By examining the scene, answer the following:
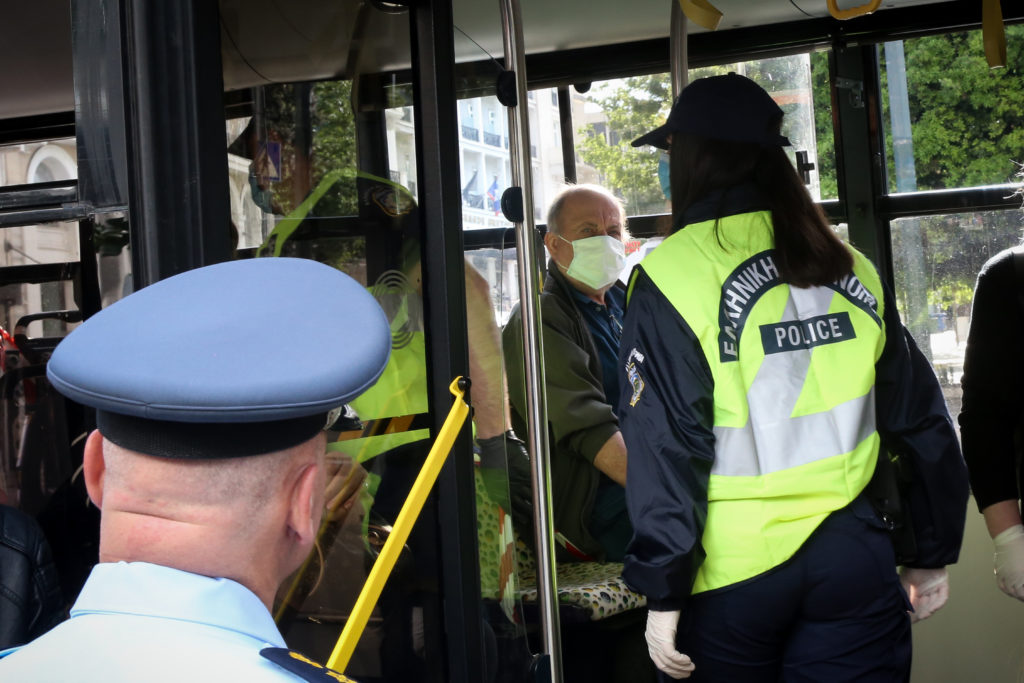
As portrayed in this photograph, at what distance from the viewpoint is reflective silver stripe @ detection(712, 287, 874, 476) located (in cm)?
192

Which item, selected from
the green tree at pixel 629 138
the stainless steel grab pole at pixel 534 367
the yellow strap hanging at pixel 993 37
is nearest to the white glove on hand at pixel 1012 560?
the stainless steel grab pole at pixel 534 367

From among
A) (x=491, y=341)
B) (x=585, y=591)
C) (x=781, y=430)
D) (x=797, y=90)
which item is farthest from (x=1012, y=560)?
(x=797, y=90)

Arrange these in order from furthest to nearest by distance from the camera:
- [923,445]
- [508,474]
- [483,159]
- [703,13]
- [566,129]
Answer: [566,129] → [703,13] → [508,474] → [483,159] → [923,445]

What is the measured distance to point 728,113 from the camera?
6.87 ft

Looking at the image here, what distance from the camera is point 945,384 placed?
3.79 metres

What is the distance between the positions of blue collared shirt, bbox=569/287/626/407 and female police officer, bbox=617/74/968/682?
1015 millimetres

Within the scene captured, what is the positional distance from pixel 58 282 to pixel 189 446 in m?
0.93

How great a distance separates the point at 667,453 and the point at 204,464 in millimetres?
1252

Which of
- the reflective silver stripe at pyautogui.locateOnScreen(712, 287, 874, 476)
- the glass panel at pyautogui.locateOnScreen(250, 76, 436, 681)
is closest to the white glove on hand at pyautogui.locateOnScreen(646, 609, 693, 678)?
the reflective silver stripe at pyautogui.locateOnScreen(712, 287, 874, 476)

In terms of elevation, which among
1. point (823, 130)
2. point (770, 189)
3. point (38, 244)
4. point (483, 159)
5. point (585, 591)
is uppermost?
point (823, 130)

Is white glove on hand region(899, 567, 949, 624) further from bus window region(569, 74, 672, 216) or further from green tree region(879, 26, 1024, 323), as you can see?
bus window region(569, 74, 672, 216)

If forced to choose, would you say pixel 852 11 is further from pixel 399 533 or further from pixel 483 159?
pixel 399 533

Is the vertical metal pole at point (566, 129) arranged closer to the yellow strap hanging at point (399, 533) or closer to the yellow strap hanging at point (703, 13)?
the yellow strap hanging at point (703, 13)

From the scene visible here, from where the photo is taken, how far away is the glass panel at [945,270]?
355 centimetres
